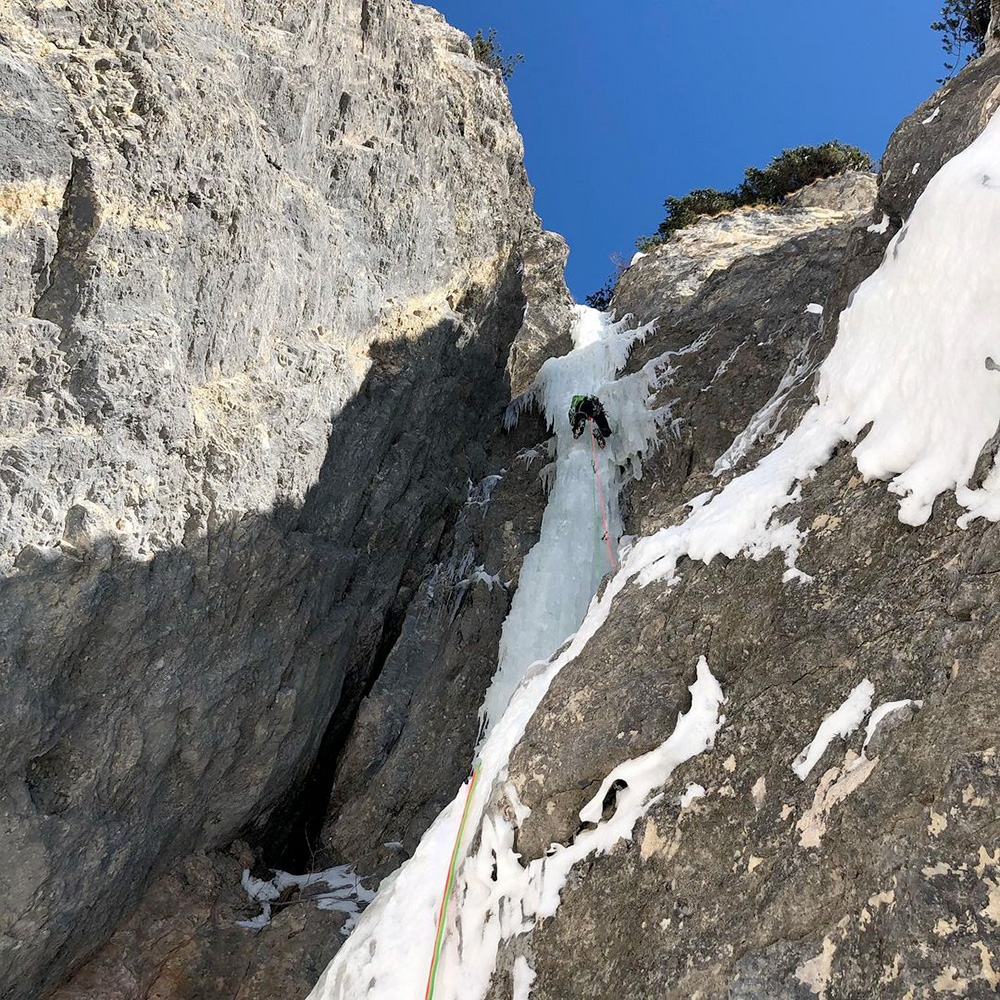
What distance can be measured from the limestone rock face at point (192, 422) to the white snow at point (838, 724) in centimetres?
467

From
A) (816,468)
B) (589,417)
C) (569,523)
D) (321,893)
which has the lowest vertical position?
(321,893)

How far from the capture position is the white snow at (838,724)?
371 cm

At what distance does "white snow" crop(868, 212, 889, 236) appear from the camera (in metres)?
6.98

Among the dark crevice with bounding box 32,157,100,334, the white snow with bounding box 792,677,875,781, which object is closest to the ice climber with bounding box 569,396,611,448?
the dark crevice with bounding box 32,157,100,334

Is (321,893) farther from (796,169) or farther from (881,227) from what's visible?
(796,169)

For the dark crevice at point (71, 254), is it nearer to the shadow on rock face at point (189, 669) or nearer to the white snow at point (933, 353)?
the shadow on rock face at point (189, 669)

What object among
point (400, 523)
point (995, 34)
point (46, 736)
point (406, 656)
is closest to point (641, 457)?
point (400, 523)

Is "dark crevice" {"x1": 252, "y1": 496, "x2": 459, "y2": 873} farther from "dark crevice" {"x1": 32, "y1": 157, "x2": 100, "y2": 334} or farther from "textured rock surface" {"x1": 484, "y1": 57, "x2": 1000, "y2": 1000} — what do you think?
"dark crevice" {"x1": 32, "y1": 157, "x2": 100, "y2": 334}

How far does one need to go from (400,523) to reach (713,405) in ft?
13.5

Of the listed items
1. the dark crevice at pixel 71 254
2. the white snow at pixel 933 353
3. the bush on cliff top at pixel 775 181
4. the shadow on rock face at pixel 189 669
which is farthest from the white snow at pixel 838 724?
the bush on cliff top at pixel 775 181

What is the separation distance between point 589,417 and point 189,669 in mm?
5827

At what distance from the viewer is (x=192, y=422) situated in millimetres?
6359

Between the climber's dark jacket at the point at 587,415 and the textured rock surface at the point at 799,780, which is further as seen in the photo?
the climber's dark jacket at the point at 587,415

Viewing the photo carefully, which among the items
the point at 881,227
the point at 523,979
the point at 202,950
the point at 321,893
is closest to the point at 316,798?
the point at 321,893
